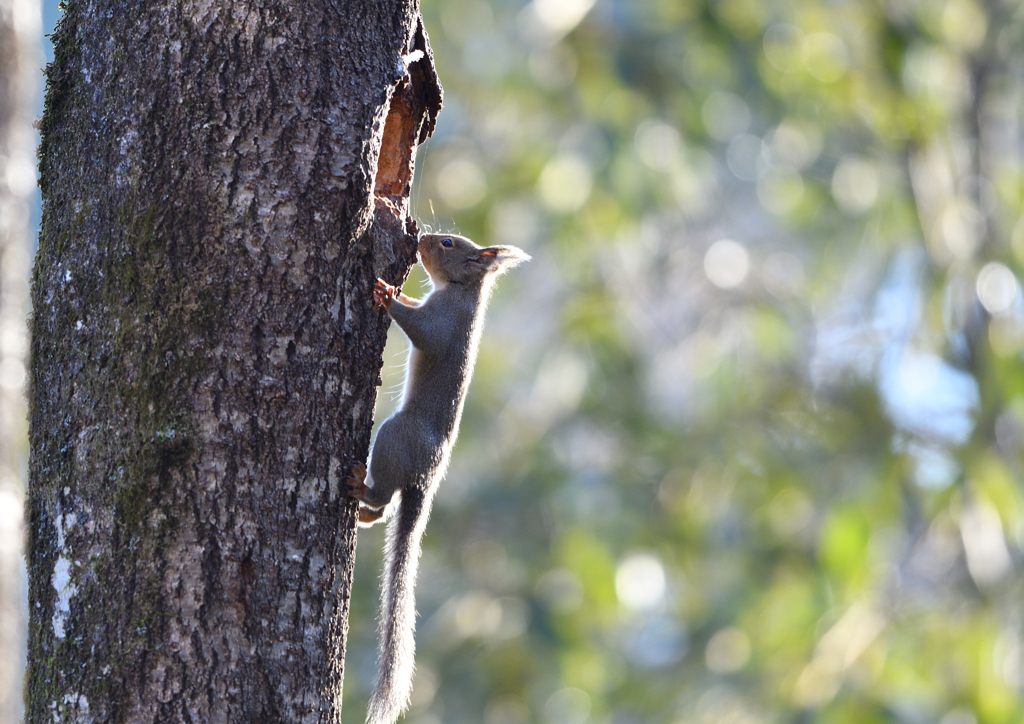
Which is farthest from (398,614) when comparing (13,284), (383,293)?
(13,284)

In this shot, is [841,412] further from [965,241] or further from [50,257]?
[50,257]

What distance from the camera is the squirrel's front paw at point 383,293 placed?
2.11 meters

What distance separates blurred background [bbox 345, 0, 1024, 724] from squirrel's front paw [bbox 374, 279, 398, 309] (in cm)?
476

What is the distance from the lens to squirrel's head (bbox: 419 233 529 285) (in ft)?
11.8

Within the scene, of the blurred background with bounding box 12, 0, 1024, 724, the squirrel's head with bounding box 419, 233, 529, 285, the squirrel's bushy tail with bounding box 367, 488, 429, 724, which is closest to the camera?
the squirrel's bushy tail with bounding box 367, 488, 429, 724

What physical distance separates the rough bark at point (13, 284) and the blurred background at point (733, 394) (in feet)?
9.98

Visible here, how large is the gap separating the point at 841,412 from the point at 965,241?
1669mm

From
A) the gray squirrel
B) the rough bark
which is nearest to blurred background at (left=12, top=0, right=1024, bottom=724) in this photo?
the rough bark

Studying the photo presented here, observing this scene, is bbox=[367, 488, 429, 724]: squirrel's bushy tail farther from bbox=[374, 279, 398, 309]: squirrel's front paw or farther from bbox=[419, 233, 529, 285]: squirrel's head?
bbox=[419, 233, 529, 285]: squirrel's head

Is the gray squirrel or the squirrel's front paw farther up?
the squirrel's front paw

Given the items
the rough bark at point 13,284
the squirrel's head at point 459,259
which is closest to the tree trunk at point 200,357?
the squirrel's head at point 459,259

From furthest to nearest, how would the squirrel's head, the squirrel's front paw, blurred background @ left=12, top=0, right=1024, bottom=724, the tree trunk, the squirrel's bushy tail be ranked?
1. blurred background @ left=12, top=0, right=1024, bottom=724
2. the squirrel's head
3. the squirrel's bushy tail
4. the squirrel's front paw
5. the tree trunk

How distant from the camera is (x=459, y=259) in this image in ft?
12.0

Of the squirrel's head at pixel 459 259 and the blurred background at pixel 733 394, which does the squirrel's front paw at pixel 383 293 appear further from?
the blurred background at pixel 733 394
